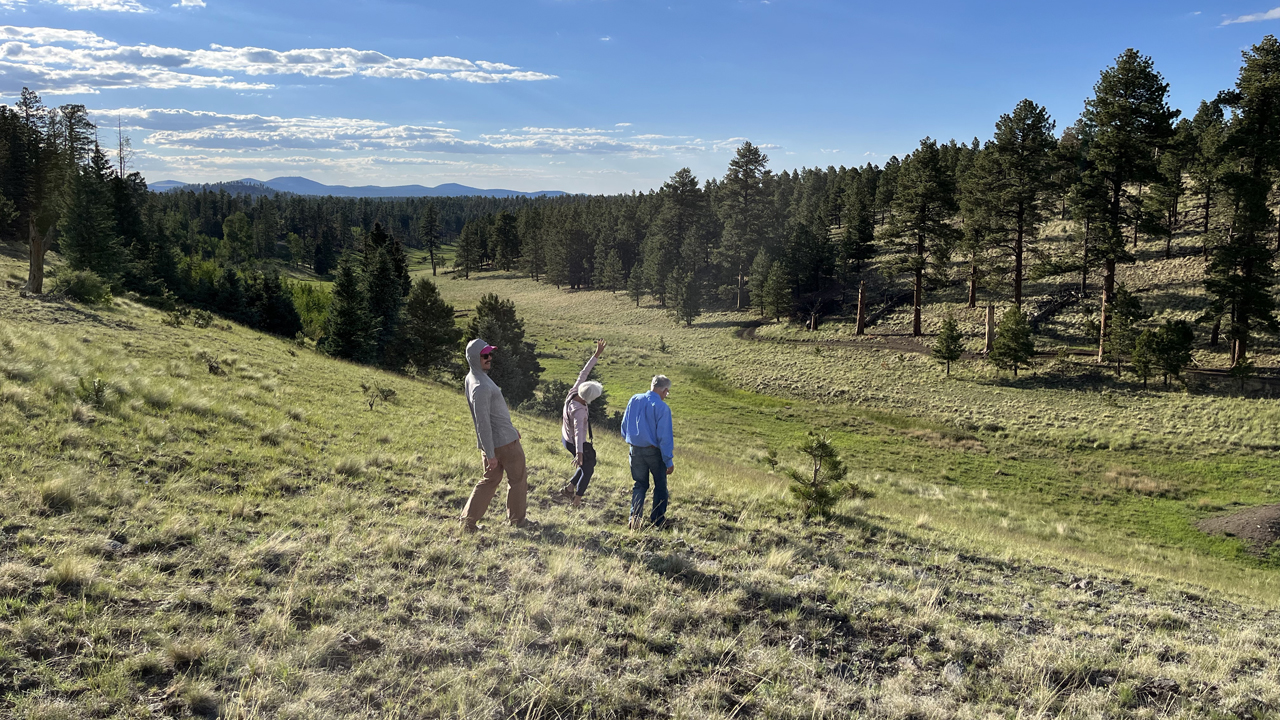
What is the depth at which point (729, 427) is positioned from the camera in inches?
1236

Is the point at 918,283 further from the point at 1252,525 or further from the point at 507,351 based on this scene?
the point at 507,351

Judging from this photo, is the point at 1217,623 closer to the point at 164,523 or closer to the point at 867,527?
the point at 867,527

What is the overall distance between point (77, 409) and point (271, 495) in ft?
11.9

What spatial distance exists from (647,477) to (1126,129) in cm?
3813

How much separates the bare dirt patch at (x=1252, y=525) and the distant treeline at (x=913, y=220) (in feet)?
55.9

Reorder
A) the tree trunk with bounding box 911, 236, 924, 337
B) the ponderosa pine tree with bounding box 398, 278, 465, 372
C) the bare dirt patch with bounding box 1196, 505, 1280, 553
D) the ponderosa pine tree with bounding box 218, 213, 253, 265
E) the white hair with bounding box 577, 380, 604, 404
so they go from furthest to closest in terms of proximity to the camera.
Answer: the ponderosa pine tree with bounding box 218, 213, 253, 265 < the tree trunk with bounding box 911, 236, 924, 337 < the ponderosa pine tree with bounding box 398, 278, 465, 372 < the bare dirt patch with bounding box 1196, 505, 1280, 553 < the white hair with bounding box 577, 380, 604, 404

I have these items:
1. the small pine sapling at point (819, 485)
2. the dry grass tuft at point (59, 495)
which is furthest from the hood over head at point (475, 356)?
the small pine sapling at point (819, 485)

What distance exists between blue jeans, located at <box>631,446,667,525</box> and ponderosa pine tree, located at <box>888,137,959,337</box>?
41.1m

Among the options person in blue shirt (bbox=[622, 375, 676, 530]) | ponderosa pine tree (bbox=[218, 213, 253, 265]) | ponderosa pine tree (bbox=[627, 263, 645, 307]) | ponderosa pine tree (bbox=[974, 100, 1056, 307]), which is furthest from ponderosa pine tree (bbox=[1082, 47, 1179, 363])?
ponderosa pine tree (bbox=[218, 213, 253, 265])

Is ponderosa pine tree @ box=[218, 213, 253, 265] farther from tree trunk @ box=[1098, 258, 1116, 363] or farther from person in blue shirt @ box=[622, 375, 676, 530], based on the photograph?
person in blue shirt @ box=[622, 375, 676, 530]

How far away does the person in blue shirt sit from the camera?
8.17 meters

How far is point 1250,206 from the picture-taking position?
97.1 feet

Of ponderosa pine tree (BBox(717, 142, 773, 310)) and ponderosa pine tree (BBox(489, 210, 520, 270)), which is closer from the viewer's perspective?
ponderosa pine tree (BBox(717, 142, 773, 310))

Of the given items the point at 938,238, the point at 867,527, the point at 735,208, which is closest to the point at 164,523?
the point at 867,527
